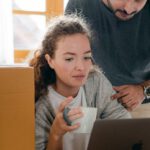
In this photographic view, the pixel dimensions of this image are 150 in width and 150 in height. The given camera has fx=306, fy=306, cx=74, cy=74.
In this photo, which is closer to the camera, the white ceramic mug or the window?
A: the white ceramic mug

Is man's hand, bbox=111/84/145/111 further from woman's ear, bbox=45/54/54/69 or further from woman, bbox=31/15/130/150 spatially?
woman's ear, bbox=45/54/54/69

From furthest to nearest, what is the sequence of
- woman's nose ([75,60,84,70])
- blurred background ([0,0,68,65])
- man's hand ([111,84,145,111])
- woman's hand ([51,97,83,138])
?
blurred background ([0,0,68,65]), man's hand ([111,84,145,111]), woman's nose ([75,60,84,70]), woman's hand ([51,97,83,138])

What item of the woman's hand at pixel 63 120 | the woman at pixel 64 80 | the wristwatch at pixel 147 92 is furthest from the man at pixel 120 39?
the woman's hand at pixel 63 120

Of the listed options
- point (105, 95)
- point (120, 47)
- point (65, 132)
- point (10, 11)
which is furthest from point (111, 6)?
point (10, 11)

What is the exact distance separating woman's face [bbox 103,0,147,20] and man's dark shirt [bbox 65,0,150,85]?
1.0 inches

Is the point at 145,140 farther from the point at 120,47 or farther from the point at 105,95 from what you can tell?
the point at 120,47

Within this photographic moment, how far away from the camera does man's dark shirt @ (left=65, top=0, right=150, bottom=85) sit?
126 centimetres

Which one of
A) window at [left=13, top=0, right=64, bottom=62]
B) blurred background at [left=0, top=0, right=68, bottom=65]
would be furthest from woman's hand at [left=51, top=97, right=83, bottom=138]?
window at [left=13, top=0, right=64, bottom=62]

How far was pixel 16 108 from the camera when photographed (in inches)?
25.7

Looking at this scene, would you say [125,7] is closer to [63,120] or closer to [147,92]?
[147,92]

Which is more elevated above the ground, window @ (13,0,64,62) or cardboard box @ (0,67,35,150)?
window @ (13,0,64,62)

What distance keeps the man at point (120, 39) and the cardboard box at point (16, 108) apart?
60 cm

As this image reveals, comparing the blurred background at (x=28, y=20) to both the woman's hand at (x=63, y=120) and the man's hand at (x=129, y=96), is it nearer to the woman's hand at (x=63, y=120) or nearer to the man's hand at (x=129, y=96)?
the man's hand at (x=129, y=96)

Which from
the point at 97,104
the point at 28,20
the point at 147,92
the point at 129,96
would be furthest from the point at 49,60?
the point at 28,20
